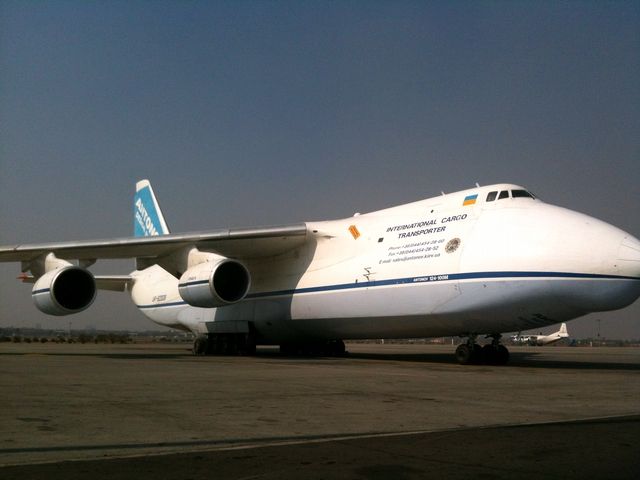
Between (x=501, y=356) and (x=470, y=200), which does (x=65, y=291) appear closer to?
(x=470, y=200)

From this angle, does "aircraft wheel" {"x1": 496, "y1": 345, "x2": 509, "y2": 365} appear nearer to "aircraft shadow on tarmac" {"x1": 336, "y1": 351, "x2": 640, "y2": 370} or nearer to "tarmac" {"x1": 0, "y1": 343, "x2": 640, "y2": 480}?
"aircraft shadow on tarmac" {"x1": 336, "y1": 351, "x2": 640, "y2": 370}

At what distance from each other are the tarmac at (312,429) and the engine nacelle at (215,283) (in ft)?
21.8

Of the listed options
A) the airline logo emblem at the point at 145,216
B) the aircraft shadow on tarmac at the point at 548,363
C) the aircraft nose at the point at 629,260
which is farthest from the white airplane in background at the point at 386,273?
the airline logo emblem at the point at 145,216

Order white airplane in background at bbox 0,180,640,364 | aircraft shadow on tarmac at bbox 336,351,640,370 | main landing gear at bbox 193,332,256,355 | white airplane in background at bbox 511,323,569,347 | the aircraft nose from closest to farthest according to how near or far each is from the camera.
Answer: the aircraft nose
white airplane in background at bbox 0,180,640,364
aircraft shadow on tarmac at bbox 336,351,640,370
main landing gear at bbox 193,332,256,355
white airplane in background at bbox 511,323,569,347

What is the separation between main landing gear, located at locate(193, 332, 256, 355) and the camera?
19719 mm

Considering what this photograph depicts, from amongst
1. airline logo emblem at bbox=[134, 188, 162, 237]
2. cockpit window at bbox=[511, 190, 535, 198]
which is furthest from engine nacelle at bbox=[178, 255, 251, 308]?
airline logo emblem at bbox=[134, 188, 162, 237]

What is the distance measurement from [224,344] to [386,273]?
22.9ft

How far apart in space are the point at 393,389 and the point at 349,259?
8.22 m

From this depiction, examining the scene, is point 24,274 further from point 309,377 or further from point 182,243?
point 309,377

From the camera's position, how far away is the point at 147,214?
83.5 feet

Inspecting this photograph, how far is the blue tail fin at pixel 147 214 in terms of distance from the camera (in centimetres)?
2441

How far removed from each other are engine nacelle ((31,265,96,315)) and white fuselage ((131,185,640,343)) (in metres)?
4.49

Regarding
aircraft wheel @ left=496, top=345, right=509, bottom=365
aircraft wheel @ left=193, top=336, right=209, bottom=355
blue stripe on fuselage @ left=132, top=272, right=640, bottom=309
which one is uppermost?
blue stripe on fuselage @ left=132, top=272, right=640, bottom=309

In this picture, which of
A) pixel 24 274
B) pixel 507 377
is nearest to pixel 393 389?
pixel 507 377
